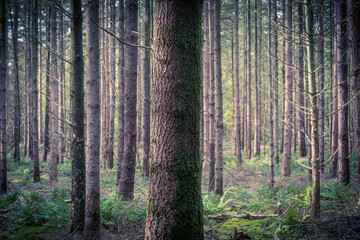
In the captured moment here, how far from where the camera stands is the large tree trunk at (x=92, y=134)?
443 cm

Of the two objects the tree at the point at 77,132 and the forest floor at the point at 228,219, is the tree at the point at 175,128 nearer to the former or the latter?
the forest floor at the point at 228,219

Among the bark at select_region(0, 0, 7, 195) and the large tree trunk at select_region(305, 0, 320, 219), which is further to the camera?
the bark at select_region(0, 0, 7, 195)

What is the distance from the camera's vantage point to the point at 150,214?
2.98 m

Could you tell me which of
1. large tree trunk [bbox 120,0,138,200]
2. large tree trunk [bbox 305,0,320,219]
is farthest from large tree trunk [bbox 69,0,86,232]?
large tree trunk [bbox 305,0,320,219]

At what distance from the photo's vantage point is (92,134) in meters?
4.49

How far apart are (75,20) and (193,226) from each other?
171 inches

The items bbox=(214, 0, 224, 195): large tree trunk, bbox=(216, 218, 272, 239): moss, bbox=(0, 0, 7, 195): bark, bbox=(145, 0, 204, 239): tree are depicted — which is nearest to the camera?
bbox=(145, 0, 204, 239): tree

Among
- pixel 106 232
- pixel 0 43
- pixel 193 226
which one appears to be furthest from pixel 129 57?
pixel 193 226

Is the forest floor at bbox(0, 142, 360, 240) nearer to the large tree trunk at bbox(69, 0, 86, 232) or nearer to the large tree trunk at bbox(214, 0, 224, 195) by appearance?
the large tree trunk at bbox(69, 0, 86, 232)

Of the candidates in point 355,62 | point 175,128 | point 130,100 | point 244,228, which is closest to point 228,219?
point 244,228

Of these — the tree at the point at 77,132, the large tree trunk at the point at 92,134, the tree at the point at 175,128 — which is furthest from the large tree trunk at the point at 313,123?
the tree at the point at 77,132

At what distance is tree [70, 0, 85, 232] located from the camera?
15.6 feet

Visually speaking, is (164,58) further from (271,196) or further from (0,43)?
(0,43)

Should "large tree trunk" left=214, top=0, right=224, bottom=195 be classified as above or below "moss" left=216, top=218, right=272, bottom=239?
above
